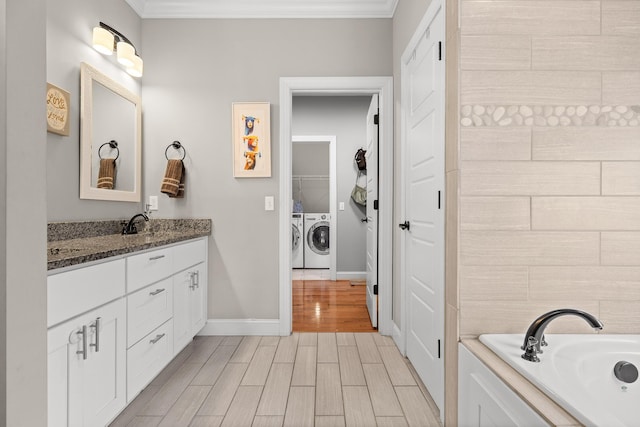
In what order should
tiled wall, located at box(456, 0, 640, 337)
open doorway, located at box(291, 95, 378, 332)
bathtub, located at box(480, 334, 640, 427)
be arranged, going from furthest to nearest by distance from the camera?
1. open doorway, located at box(291, 95, 378, 332)
2. tiled wall, located at box(456, 0, 640, 337)
3. bathtub, located at box(480, 334, 640, 427)

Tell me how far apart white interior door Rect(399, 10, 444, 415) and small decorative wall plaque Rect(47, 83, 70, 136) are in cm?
203

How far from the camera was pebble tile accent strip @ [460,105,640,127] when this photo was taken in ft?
4.98

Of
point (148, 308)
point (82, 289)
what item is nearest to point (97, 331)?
point (82, 289)

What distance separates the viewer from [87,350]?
1.43m

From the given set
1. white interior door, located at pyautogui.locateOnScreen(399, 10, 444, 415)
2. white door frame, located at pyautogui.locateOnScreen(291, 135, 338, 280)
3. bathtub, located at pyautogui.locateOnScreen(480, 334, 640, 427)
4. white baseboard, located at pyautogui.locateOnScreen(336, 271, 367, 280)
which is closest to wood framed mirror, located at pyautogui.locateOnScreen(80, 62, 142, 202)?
white interior door, located at pyautogui.locateOnScreen(399, 10, 444, 415)

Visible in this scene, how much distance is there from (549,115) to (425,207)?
2.46 ft

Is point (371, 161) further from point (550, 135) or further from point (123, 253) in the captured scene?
point (123, 253)

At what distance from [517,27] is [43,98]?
1.66m

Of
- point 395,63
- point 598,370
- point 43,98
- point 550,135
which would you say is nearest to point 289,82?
point 395,63

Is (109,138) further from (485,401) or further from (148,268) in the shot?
(485,401)

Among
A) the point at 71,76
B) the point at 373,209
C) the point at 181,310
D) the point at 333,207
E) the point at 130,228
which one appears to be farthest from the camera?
the point at 333,207

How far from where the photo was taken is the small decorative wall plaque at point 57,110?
6.66 ft

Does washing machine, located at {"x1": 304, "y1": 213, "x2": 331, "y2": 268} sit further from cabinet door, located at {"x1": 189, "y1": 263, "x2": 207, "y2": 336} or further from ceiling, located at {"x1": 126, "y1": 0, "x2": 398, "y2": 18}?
ceiling, located at {"x1": 126, "y1": 0, "x2": 398, "y2": 18}

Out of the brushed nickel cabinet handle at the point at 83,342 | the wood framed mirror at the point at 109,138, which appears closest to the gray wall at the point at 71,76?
the wood framed mirror at the point at 109,138
